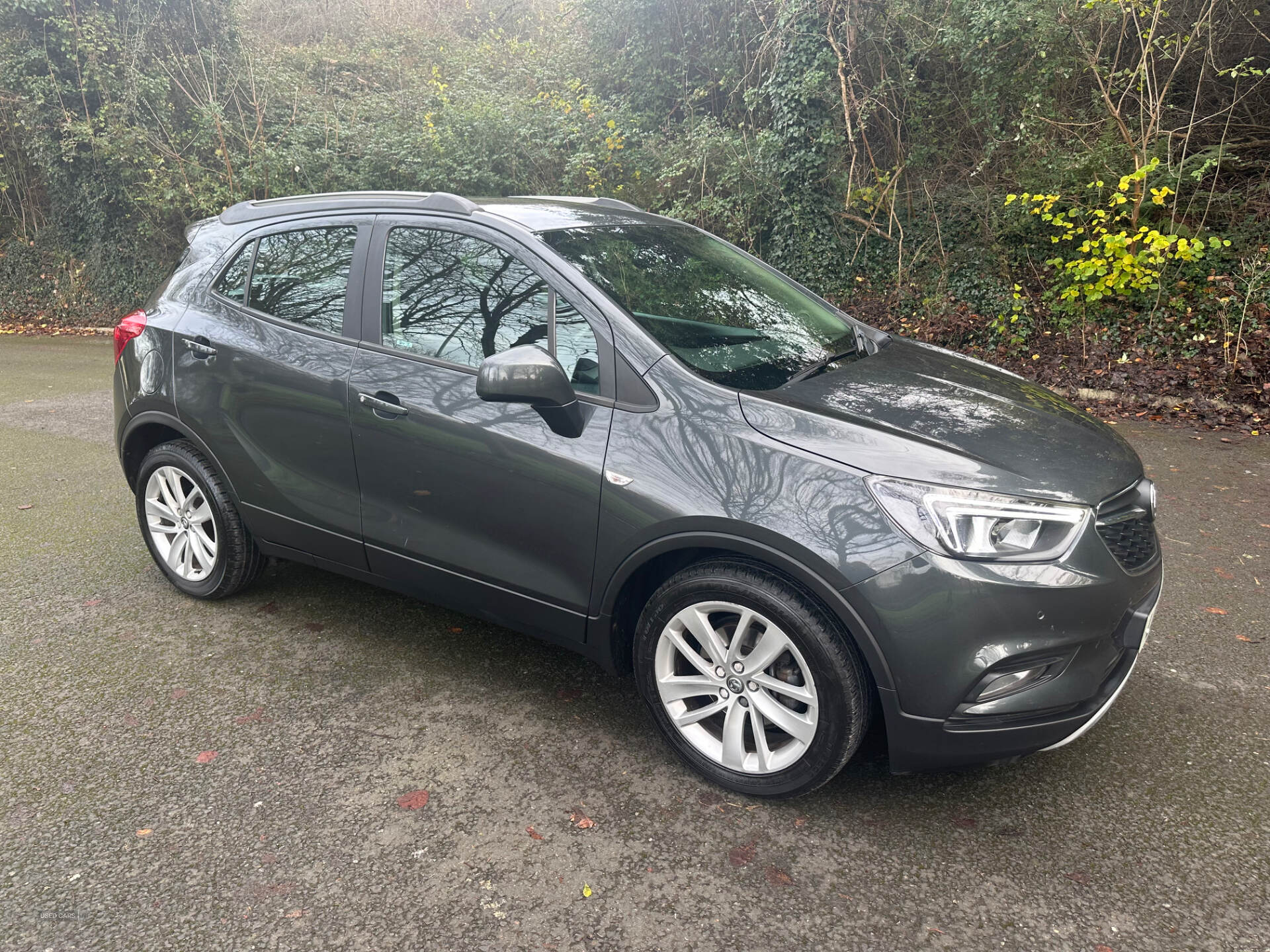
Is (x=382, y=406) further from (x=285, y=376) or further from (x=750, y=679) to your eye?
(x=750, y=679)

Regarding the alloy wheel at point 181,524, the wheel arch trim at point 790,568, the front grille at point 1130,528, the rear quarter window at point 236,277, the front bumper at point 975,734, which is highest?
the rear quarter window at point 236,277

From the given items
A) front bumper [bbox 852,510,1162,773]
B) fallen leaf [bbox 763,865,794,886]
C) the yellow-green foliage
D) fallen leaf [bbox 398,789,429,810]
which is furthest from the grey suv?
the yellow-green foliage

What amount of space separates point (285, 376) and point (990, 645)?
270 cm

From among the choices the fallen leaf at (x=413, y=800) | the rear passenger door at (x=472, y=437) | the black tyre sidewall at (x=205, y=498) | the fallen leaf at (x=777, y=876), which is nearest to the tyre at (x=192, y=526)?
the black tyre sidewall at (x=205, y=498)

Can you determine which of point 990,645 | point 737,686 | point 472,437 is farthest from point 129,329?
point 990,645

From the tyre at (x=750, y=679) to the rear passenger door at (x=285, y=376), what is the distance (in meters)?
1.37

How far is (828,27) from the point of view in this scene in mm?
10164

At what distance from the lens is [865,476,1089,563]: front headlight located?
2434 millimetres

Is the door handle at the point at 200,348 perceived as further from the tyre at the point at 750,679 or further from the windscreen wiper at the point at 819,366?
the windscreen wiper at the point at 819,366

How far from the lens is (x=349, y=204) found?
3.69 meters

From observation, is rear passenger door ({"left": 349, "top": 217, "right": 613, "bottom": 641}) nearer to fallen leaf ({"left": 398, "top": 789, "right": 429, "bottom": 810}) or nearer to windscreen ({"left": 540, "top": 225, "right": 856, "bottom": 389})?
windscreen ({"left": 540, "top": 225, "right": 856, "bottom": 389})

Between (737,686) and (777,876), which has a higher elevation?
(737,686)

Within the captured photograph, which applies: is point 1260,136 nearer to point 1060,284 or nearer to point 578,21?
point 1060,284

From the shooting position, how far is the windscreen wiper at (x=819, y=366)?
311 cm
